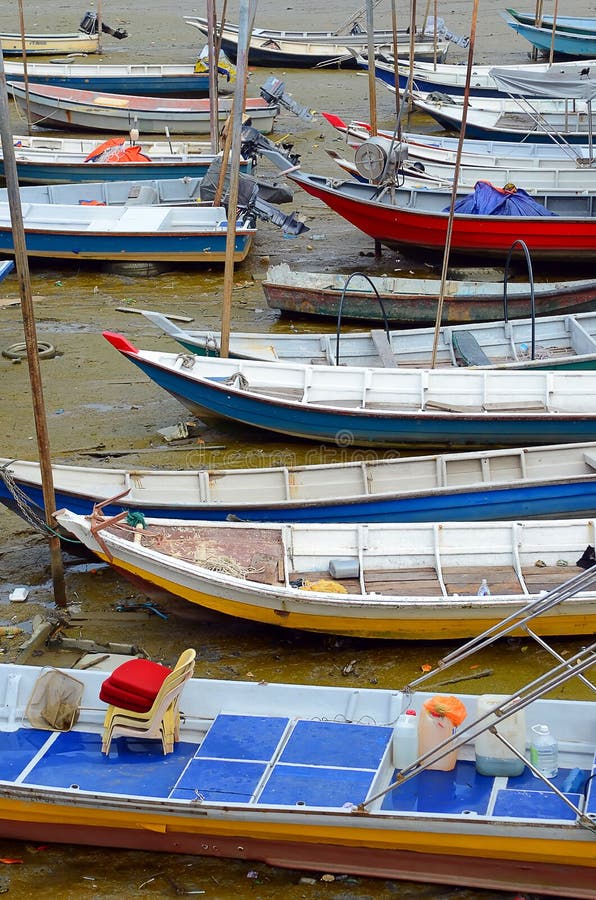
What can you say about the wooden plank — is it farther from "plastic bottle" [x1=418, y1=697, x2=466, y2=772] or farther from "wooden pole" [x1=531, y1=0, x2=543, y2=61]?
"wooden pole" [x1=531, y1=0, x2=543, y2=61]

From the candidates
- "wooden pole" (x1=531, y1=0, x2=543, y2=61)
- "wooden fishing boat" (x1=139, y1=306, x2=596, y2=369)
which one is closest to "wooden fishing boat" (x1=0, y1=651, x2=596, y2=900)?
"wooden fishing boat" (x1=139, y1=306, x2=596, y2=369)

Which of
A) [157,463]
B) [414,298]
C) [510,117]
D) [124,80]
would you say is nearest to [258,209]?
[414,298]

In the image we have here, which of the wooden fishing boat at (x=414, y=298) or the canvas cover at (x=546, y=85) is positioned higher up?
the canvas cover at (x=546, y=85)

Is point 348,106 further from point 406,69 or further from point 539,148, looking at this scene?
point 539,148

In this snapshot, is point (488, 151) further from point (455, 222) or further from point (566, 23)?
point (566, 23)

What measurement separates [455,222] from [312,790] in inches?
415

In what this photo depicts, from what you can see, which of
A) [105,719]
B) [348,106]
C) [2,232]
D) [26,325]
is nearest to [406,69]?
[348,106]

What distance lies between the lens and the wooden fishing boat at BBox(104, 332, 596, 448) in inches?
414

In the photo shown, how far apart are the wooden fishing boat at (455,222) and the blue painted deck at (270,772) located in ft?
33.0

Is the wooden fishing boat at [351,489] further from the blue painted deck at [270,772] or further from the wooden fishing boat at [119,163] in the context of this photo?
the wooden fishing boat at [119,163]

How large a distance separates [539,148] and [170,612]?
1415 cm

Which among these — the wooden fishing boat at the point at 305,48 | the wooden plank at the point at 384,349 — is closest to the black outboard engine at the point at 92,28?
the wooden fishing boat at the point at 305,48

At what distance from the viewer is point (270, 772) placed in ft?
20.3

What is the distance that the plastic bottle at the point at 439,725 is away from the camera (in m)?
6.14
